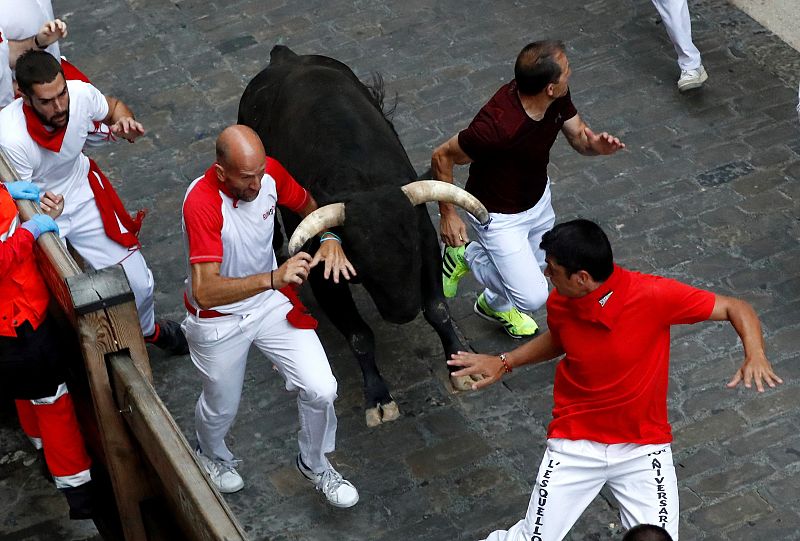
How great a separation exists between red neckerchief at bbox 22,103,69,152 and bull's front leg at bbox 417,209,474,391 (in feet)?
6.69

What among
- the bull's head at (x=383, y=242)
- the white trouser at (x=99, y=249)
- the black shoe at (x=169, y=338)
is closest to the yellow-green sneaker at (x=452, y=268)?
the bull's head at (x=383, y=242)

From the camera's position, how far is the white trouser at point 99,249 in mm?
7242

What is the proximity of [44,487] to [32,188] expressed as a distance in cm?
186

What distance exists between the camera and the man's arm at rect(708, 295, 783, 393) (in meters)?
5.22

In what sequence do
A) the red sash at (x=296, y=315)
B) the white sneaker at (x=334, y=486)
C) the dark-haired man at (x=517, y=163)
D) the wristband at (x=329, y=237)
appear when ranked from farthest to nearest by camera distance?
the dark-haired man at (x=517, y=163)
the white sneaker at (x=334, y=486)
the wristband at (x=329, y=237)
the red sash at (x=296, y=315)

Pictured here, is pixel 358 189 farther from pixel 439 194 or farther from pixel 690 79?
pixel 690 79

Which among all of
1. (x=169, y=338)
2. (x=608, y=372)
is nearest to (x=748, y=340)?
(x=608, y=372)

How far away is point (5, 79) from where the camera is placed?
7.70 meters

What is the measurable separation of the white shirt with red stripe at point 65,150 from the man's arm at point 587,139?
273 cm

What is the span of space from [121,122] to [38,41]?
4.06ft

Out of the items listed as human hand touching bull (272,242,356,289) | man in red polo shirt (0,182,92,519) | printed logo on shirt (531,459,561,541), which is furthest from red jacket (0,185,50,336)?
printed logo on shirt (531,459,561,541)

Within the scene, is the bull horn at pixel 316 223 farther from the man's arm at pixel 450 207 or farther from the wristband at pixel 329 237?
the man's arm at pixel 450 207

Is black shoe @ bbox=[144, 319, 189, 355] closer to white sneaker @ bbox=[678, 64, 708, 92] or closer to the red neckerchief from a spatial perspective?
the red neckerchief

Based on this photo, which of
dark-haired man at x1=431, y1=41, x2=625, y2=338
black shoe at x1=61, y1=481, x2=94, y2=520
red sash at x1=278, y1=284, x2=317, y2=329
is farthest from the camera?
dark-haired man at x1=431, y1=41, x2=625, y2=338
